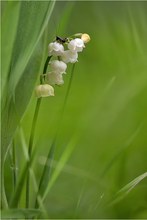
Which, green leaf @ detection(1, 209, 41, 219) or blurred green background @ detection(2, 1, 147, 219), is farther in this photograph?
blurred green background @ detection(2, 1, 147, 219)

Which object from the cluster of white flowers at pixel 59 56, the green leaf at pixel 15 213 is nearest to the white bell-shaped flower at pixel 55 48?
the cluster of white flowers at pixel 59 56

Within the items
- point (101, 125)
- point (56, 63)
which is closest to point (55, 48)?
point (56, 63)

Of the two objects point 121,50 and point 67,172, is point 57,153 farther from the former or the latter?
point 121,50

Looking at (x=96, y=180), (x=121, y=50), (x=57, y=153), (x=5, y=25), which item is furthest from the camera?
(x=121, y=50)

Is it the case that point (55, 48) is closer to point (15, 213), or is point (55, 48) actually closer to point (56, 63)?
point (56, 63)

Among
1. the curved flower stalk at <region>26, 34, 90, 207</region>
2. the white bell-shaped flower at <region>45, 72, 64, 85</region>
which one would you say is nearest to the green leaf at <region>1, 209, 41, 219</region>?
the curved flower stalk at <region>26, 34, 90, 207</region>

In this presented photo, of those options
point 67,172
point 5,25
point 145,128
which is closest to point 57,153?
point 67,172

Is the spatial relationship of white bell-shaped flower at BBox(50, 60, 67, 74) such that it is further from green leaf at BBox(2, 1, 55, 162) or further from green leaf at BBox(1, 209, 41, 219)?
green leaf at BBox(1, 209, 41, 219)
